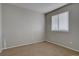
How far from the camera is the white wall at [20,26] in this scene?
4507 mm

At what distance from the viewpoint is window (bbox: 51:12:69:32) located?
4.78 meters

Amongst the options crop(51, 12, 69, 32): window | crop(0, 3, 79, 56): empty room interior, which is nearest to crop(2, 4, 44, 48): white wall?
crop(0, 3, 79, 56): empty room interior

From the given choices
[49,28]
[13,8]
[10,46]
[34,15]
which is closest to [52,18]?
[49,28]

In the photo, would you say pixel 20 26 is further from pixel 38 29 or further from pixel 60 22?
pixel 60 22

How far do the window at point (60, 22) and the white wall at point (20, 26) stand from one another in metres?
1.10

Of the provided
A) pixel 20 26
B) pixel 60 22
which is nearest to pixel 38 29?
pixel 20 26

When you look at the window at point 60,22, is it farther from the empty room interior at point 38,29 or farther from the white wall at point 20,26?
the white wall at point 20,26

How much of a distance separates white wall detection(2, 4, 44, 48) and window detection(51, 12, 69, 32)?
1101 mm

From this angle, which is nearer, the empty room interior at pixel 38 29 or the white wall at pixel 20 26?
the empty room interior at pixel 38 29

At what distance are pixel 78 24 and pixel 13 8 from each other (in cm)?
341

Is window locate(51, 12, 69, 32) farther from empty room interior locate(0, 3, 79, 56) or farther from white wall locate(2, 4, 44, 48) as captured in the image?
white wall locate(2, 4, 44, 48)

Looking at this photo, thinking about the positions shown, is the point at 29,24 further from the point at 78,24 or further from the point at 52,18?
the point at 78,24

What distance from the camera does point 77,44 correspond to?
157 inches

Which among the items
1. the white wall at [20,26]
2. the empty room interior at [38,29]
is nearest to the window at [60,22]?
the empty room interior at [38,29]
